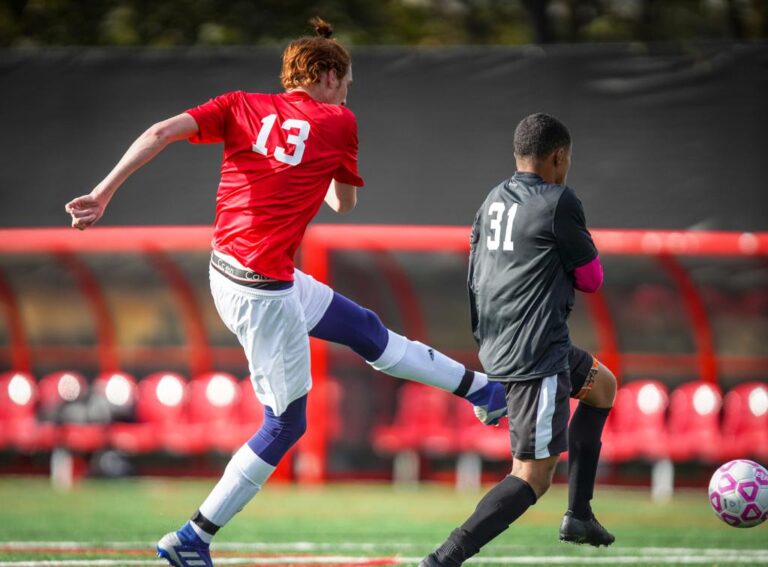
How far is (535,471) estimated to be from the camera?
5.72 m

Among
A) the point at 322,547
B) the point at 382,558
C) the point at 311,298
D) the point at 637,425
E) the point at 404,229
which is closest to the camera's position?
the point at 311,298

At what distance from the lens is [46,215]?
13.7 meters

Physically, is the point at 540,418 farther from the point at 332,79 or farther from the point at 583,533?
the point at 332,79

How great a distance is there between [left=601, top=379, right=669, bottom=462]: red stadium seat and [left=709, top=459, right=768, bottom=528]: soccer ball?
7006 mm

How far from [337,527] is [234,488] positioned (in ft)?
13.1

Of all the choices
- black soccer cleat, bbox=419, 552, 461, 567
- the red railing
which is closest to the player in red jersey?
black soccer cleat, bbox=419, 552, 461, 567

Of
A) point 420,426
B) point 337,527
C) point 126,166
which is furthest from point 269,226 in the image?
point 420,426

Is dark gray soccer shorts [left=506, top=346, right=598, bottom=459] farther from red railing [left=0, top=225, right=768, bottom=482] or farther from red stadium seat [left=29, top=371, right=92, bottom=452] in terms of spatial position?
red stadium seat [left=29, top=371, right=92, bottom=452]

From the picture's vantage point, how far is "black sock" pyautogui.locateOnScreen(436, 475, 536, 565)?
5566 mm

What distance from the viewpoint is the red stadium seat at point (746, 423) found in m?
13.2

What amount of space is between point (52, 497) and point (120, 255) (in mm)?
5889

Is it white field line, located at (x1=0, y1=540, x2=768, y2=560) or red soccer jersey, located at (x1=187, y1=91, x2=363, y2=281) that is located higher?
red soccer jersey, located at (x1=187, y1=91, x2=363, y2=281)

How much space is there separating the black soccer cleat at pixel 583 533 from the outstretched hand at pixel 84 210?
2636mm

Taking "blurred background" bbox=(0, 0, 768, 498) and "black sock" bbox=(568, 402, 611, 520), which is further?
"blurred background" bbox=(0, 0, 768, 498)
